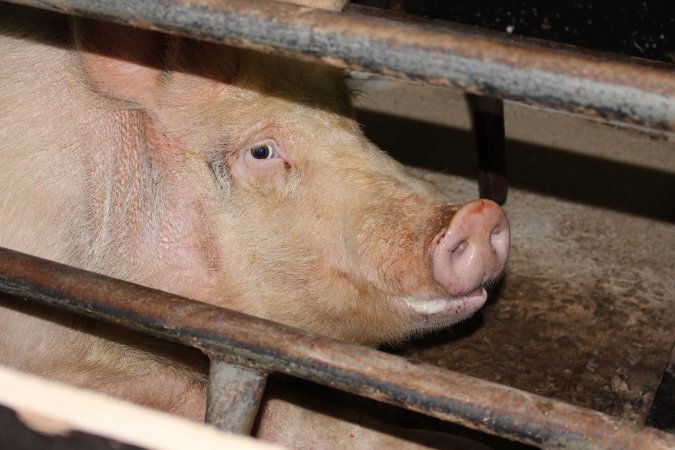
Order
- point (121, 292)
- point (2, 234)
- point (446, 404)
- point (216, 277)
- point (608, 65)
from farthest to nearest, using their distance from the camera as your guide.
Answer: point (216, 277), point (2, 234), point (121, 292), point (446, 404), point (608, 65)

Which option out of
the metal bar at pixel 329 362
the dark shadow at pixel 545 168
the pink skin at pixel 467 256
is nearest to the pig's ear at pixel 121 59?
the metal bar at pixel 329 362

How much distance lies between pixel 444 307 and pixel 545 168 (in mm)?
2170

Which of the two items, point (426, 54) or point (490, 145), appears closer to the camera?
point (426, 54)

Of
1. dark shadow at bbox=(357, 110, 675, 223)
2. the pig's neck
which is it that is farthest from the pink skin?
dark shadow at bbox=(357, 110, 675, 223)

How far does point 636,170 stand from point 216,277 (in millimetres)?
2544

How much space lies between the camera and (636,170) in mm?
4504

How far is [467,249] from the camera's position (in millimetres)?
2465

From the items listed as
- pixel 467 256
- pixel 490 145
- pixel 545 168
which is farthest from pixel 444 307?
pixel 545 168

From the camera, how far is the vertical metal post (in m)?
3.94

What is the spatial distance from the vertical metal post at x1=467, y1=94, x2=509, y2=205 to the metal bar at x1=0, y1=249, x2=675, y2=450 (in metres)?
2.36

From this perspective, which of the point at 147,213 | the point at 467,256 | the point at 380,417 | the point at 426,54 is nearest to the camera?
the point at 426,54

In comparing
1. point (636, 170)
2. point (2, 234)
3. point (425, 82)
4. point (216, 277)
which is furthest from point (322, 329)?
point (636, 170)

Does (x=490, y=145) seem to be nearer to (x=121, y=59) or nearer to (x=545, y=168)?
(x=545, y=168)

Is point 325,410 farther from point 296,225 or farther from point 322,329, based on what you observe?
point 296,225
